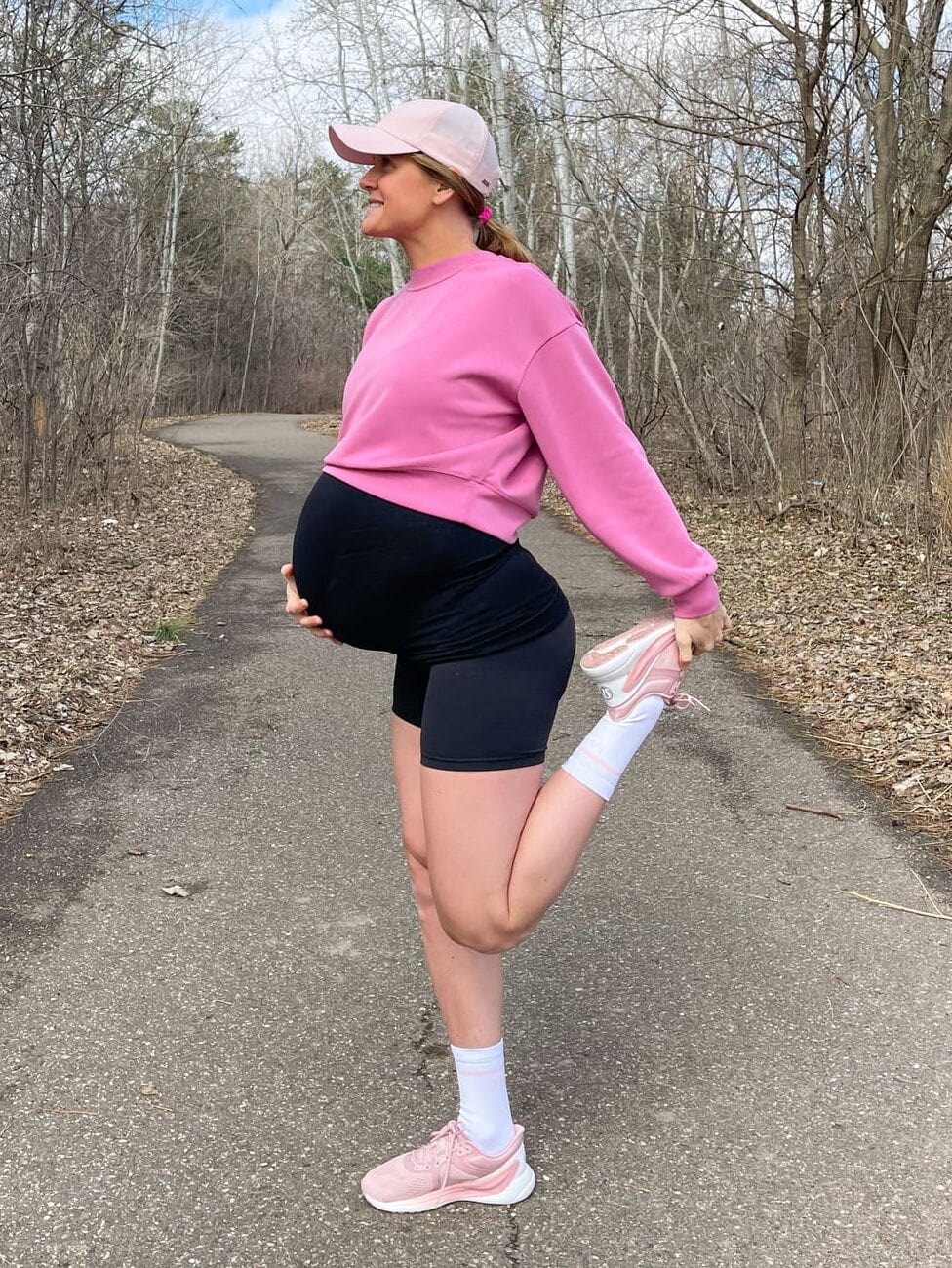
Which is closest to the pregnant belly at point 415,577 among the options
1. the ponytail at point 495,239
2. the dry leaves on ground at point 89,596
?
the ponytail at point 495,239

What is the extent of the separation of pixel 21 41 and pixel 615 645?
869 centimetres

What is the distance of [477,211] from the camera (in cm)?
194

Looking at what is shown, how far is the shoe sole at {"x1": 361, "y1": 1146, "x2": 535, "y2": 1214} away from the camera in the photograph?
6.82 ft

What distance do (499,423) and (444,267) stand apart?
297 millimetres

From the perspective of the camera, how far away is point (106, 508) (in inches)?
467

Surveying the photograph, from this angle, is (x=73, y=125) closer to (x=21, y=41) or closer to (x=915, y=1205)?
(x=21, y=41)

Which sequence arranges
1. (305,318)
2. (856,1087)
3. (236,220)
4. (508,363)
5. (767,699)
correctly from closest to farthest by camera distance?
1. (508,363)
2. (856,1087)
3. (767,699)
4. (236,220)
5. (305,318)

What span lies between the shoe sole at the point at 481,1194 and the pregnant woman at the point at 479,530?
49cm

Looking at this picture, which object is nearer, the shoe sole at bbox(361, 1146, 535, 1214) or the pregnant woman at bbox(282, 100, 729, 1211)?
→ the pregnant woman at bbox(282, 100, 729, 1211)

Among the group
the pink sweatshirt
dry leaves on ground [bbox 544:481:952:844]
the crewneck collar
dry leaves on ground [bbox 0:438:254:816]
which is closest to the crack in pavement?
the pink sweatshirt

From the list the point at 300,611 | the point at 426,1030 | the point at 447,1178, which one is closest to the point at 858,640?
the point at 426,1030

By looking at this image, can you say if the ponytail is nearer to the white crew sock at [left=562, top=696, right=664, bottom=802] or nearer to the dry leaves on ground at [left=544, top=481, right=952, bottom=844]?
the white crew sock at [left=562, top=696, right=664, bottom=802]

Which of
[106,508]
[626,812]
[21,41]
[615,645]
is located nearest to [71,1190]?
[615,645]

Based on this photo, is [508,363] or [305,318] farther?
[305,318]
